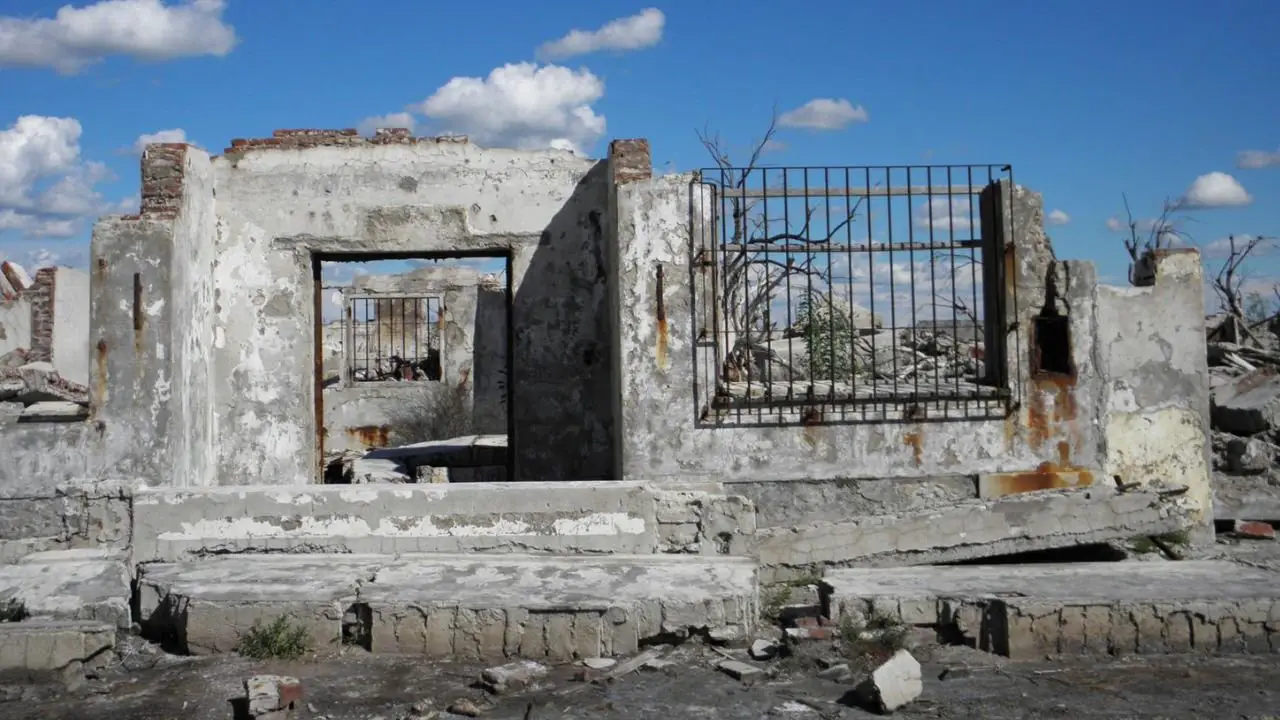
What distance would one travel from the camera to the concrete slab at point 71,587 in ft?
21.4

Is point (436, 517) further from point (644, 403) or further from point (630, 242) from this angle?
point (630, 242)

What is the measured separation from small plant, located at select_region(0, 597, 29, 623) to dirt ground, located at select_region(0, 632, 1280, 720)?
0.81 metres

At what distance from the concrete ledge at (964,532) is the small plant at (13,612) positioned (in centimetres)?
445

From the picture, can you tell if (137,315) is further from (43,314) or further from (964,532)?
(43,314)

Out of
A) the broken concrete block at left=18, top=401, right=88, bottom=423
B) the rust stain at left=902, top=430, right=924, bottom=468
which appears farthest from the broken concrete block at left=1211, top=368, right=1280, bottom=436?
the broken concrete block at left=18, top=401, right=88, bottom=423

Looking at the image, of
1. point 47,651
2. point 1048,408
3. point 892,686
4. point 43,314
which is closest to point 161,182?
point 47,651

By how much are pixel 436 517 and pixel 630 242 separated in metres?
2.30

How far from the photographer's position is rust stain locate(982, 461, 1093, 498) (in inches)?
322

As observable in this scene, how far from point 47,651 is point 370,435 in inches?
482

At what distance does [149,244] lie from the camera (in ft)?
→ 26.1

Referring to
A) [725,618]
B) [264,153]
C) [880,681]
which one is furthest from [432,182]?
[880,681]

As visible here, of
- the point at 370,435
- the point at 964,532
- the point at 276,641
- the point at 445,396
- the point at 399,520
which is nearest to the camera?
the point at 276,641

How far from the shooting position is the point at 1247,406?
10.7 meters

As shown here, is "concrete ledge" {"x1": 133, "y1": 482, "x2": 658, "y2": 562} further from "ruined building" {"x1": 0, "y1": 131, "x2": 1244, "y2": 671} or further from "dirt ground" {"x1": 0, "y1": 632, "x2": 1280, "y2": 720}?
"dirt ground" {"x1": 0, "y1": 632, "x2": 1280, "y2": 720}
